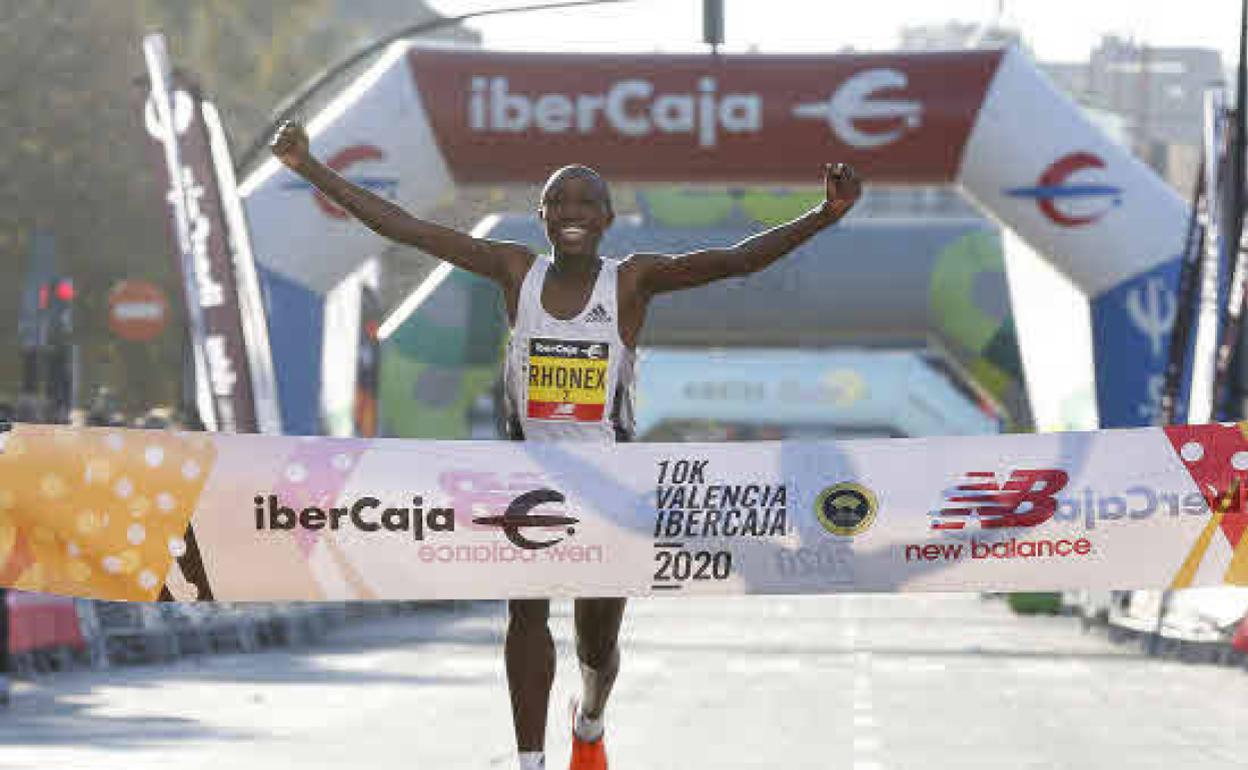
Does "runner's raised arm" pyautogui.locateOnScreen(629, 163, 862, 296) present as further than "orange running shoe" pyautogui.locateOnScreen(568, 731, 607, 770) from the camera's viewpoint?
No

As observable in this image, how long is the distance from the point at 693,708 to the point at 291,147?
9.89 m

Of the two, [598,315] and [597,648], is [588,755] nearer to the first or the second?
[597,648]

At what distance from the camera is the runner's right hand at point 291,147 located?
→ 8.81 metres

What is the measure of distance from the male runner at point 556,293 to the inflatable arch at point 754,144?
16.1m

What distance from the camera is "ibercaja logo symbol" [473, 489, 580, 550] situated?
29.0 ft

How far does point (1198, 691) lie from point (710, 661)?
497cm

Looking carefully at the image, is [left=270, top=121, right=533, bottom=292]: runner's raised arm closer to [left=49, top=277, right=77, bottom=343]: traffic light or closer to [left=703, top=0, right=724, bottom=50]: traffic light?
[left=703, top=0, right=724, bottom=50]: traffic light

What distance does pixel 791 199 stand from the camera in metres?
39.4

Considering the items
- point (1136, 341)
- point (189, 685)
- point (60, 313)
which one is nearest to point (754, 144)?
point (1136, 341)

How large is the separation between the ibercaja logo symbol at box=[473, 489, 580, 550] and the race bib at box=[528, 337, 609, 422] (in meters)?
0.26

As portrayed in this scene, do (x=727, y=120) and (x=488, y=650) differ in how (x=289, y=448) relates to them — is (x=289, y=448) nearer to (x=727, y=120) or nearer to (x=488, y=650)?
(x=727, y=120)

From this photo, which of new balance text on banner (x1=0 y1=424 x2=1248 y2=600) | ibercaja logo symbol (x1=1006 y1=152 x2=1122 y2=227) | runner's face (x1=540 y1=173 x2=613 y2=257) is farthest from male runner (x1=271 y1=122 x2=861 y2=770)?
ibercaja logo symbol (x1=1006 y1=152 x2=1122 y2=227)

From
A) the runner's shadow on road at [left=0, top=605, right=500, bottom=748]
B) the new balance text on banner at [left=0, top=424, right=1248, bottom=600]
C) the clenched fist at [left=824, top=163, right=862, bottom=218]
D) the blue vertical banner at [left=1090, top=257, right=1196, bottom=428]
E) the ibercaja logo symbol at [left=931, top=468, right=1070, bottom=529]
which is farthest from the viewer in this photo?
the blue vertical banner at [left=1090, top=257, right=1196, bottom=428]

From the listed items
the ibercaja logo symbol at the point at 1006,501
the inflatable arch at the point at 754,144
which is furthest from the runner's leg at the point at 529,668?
the inflatable arch at the point at 754,144
